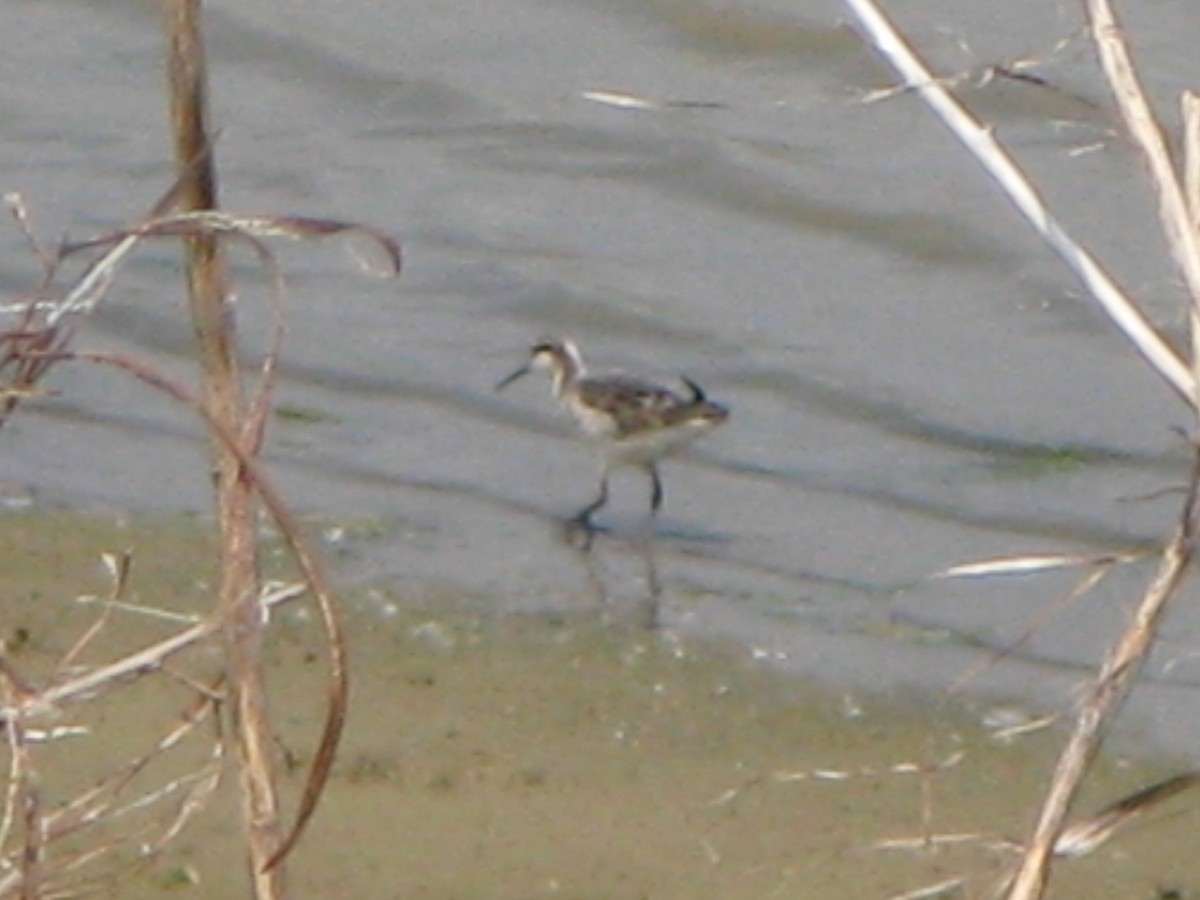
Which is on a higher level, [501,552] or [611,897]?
[611,897]

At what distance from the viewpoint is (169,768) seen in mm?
5477

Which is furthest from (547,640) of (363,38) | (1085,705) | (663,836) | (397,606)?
(363,38)

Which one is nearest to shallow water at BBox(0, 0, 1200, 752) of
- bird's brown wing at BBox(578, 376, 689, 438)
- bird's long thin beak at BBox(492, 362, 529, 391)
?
bird's long thin beak at BBox(492, 362, 529, 391)

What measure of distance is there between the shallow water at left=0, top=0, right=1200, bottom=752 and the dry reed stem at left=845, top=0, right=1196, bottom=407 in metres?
3.99

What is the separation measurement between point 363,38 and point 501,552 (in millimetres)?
4734

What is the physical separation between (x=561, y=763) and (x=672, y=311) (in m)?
3.73

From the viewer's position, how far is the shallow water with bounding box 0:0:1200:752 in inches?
290

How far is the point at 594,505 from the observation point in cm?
806

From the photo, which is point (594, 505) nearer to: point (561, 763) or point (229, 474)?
point (561, 763)

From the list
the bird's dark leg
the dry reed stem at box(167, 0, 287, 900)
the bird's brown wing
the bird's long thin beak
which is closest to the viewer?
the dry reed stem at box(167, 0, 287, 900)

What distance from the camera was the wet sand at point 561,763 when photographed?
5.27 meters

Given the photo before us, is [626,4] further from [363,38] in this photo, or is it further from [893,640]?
[893,640]

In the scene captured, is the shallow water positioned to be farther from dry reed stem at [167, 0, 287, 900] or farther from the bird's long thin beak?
dry reed stem at [167, 0, 287, 900]

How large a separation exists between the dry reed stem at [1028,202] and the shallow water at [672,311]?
3994 mm
